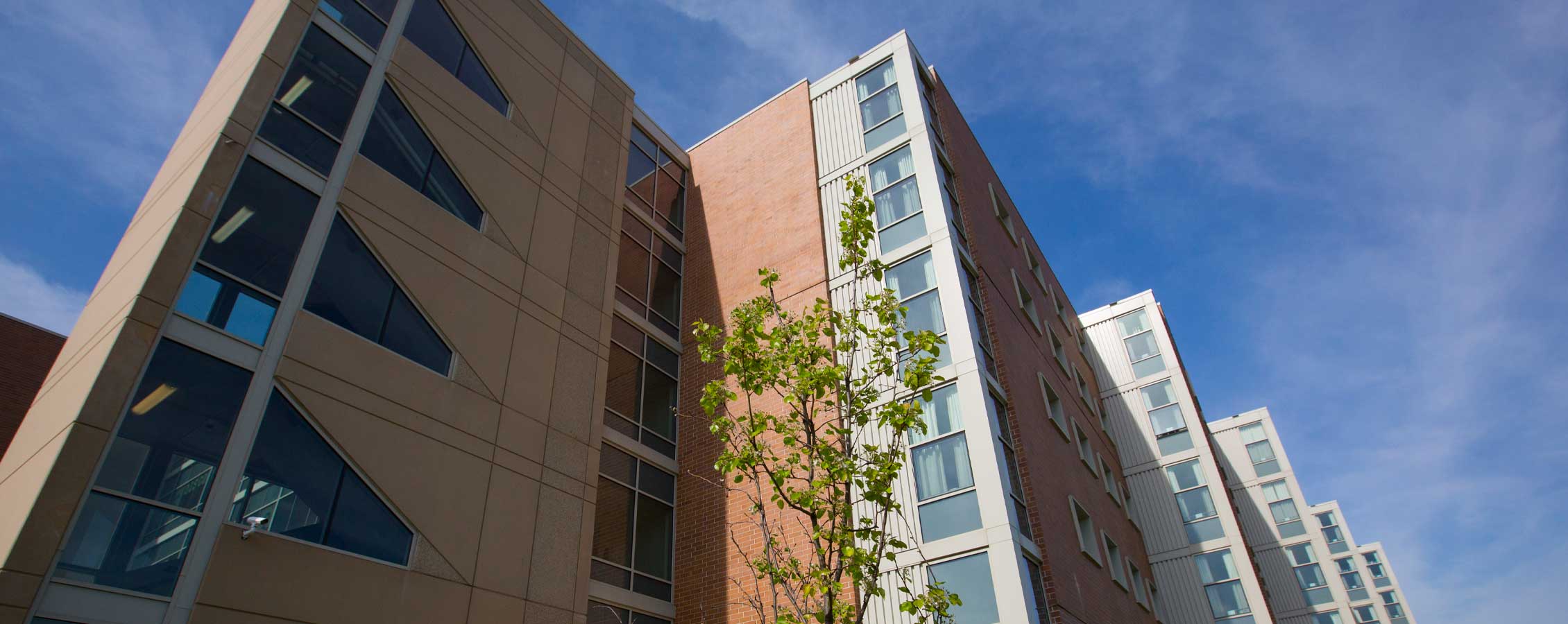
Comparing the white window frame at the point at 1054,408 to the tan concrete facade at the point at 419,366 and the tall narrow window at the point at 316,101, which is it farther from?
the tall narrow window at the point at 316,101

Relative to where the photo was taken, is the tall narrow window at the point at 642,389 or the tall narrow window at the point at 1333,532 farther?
the tall narrow window at the point at 1333,532

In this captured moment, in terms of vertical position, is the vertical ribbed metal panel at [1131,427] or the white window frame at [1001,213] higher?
the white window frame at [1001,213]

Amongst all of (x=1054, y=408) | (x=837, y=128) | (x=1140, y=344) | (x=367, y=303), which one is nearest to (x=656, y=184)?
(x=837, y=128)

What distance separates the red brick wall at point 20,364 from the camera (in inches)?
861

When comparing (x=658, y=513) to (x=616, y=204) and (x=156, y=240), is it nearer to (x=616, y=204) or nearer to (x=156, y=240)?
(x=616, y=204)

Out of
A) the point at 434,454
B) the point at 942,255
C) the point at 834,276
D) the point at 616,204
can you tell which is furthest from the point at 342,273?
the point at 942,255

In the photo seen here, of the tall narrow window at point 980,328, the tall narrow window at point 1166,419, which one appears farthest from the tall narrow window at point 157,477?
the tall narrow window at point 1166,419

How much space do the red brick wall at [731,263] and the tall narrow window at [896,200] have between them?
4.74 feet

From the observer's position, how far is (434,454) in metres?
12.8

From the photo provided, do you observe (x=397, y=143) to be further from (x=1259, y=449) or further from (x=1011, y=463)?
(x=1259, y=449)

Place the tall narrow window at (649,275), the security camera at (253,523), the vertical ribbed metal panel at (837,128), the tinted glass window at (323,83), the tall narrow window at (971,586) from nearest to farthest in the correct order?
the security camera at (253,523) < the tinted glass window at (323,83) < the tall narrow window at (971,586) < the tall narrow window at (649,275) < the vertical ribbed metal panel at (837,128)

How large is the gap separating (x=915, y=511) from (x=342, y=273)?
10176mm

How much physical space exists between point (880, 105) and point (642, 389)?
9.21 meters

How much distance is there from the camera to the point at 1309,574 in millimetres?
38469
